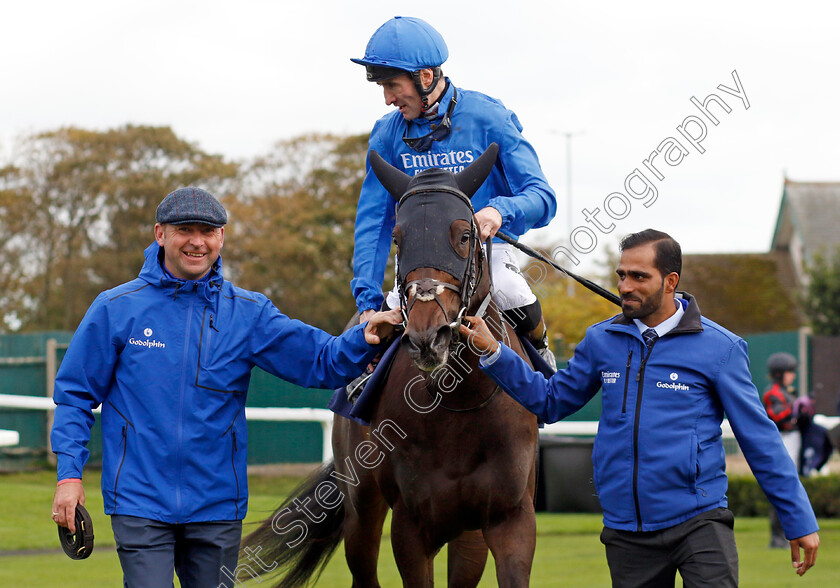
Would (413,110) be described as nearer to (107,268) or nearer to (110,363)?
(110,363)

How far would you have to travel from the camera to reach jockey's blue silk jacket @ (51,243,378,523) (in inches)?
128

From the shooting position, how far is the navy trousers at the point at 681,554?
3.11m

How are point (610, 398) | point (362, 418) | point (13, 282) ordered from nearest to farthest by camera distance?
point (610, 398) → point (362, 418) → point (13, 282)

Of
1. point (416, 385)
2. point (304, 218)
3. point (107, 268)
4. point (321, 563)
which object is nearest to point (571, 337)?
point (304, 218)

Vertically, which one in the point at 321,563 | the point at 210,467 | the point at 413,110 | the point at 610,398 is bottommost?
the point at 321,563

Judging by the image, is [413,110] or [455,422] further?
[413,110]

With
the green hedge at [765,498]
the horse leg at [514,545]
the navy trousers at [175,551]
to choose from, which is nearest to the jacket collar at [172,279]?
the navy trousers at [175,551]

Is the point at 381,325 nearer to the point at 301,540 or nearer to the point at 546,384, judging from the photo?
the point at 546,384

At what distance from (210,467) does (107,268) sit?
83.3ft

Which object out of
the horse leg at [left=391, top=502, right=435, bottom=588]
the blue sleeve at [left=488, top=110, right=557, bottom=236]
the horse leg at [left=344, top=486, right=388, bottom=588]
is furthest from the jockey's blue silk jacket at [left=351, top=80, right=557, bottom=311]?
the horse leg at [left=344, top=486, right=388, bottom=588]

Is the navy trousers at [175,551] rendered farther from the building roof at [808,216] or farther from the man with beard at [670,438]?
the building roof at [808,216]

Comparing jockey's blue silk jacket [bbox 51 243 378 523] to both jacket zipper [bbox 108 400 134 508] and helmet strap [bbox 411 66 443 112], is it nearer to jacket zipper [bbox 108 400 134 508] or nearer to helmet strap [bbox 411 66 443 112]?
jacket zipper [bbox 108 400 134 508]

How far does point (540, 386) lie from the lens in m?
3.54

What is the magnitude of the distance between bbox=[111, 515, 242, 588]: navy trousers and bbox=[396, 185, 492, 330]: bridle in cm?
94
